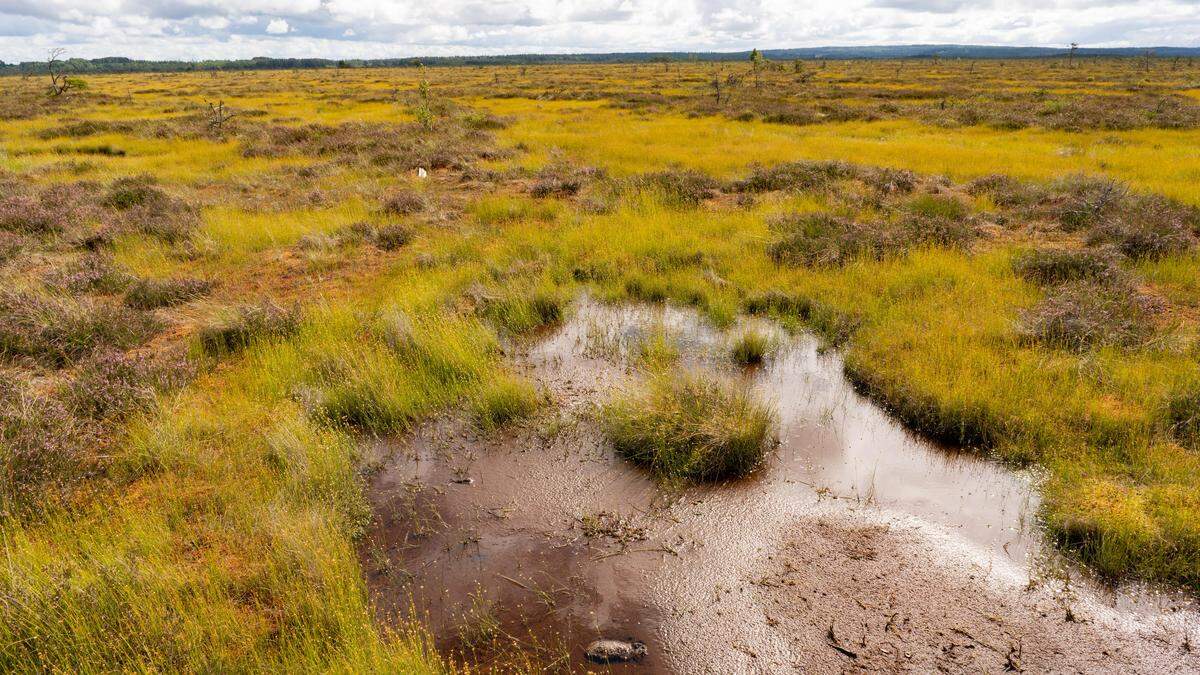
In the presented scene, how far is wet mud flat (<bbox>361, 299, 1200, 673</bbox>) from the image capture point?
3484mm

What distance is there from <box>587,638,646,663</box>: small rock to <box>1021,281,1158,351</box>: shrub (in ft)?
19.6

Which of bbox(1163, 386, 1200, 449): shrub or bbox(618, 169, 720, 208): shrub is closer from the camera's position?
bbox(1163, 386, 1200, 449): shrub

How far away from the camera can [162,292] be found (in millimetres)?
8758

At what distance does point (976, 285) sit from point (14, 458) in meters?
10.9

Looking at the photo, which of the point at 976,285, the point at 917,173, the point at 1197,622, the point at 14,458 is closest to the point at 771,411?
the point at 1197,622

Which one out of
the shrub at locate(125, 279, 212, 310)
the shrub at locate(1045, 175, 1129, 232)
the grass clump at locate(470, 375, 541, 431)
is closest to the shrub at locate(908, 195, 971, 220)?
the shrub at locate(1045, 175, 1129, 232)

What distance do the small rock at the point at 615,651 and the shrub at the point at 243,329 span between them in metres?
5.92

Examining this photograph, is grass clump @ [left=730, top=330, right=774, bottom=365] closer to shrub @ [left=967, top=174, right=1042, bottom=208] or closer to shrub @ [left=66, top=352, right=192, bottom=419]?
shrub @ [left=66, top=352, right=192, bottom=419]

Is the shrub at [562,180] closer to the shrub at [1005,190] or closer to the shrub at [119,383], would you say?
the shrub at [1005,190]

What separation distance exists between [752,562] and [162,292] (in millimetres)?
9325

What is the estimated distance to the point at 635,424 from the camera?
537cm

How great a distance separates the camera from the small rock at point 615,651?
347 centimetres

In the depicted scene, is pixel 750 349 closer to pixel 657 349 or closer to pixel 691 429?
pixel 657 349

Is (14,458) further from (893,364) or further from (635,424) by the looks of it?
(893,364)
